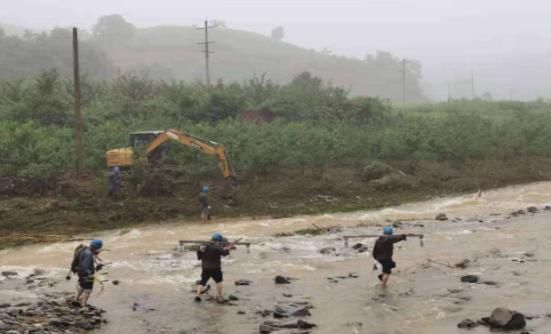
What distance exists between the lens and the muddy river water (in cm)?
1398

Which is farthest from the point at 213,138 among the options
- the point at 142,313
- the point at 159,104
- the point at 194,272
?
the point at 142,313

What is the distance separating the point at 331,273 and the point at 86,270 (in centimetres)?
671

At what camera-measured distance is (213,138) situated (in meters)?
35.2

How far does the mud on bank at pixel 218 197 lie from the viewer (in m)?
25.9

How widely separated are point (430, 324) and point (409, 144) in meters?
26.2

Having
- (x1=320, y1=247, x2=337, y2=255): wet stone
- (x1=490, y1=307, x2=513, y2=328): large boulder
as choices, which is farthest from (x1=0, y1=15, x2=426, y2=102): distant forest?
(x1=490, y1=307, x2=513, y2=328): large boulder

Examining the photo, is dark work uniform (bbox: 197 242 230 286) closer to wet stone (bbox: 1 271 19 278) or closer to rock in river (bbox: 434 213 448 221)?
wet stone (bbox: 1 271 19 278)

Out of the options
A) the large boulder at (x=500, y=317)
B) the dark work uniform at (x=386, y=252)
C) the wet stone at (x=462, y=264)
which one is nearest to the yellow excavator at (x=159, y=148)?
the wet stone at (x=462, y=264)

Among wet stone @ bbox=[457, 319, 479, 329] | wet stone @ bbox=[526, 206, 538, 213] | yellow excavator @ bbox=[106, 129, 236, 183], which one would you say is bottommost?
wet stone @ bbox=[457, 319, 479, 329]

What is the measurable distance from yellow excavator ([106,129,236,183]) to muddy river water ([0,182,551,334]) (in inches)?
134

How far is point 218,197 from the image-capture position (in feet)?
95.3

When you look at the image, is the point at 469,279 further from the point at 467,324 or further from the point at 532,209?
the point at 532,209

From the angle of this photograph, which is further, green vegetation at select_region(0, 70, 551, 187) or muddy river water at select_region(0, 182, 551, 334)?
green vegetation at select_region(0, 70, 551, 187)

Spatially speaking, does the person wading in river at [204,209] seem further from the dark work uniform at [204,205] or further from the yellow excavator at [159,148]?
the yellow excavator at [159,148]
